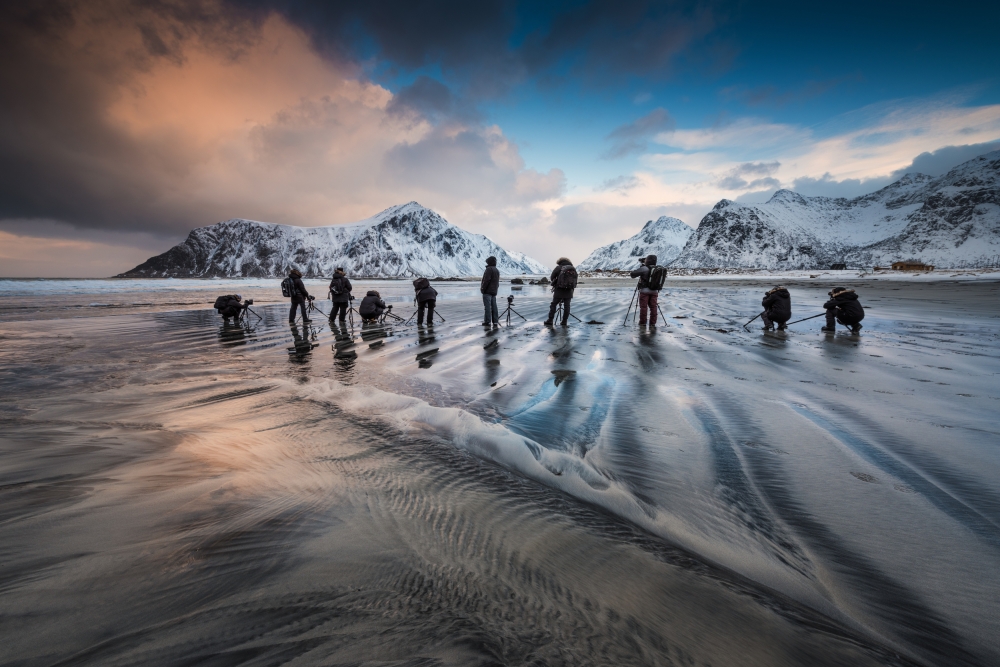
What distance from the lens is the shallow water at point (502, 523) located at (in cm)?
146

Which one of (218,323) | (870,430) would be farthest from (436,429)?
(218,323)

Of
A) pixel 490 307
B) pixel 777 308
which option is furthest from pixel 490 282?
pixel 777 308

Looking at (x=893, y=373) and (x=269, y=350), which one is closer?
(x=893, y=373)

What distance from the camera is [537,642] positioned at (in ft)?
4.69

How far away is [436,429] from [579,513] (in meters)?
1.80

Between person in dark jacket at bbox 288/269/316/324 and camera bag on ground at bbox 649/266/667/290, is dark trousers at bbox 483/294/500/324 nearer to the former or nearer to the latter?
camera bag on ground at bbox 649/266/667/290

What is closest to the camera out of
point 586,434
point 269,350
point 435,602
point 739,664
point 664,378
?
point 739,664

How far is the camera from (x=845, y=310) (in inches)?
405

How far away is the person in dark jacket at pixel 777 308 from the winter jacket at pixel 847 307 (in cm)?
93

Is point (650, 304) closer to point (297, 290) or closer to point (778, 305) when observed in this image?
point (778, 305)

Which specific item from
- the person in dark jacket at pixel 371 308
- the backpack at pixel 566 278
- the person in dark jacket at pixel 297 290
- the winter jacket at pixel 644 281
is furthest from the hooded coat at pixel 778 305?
the person in dark jacket at pixel 297 290

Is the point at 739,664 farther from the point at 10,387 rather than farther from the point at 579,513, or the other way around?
the point at 10,387

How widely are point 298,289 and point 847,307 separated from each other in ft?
56.7

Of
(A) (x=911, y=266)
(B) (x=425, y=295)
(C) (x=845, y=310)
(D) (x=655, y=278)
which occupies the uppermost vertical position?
(A) (x=911, y=266)
